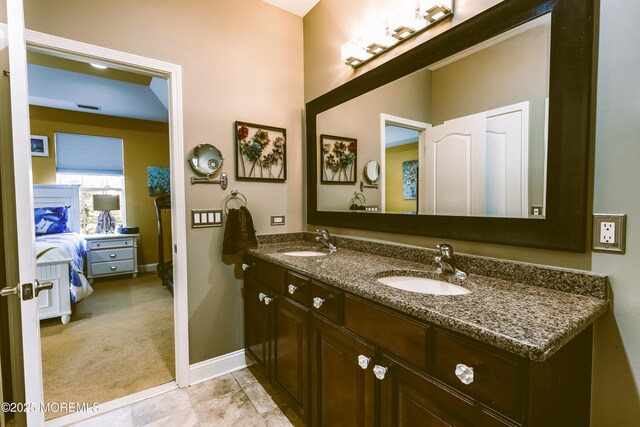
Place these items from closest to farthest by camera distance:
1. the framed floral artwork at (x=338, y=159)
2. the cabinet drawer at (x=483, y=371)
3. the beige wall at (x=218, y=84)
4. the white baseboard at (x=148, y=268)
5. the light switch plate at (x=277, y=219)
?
1. the cabinet drawer at (x=483, y=371)
2. the beige wall at (x=218, y=84)
3. the framed floral artwork at (x=338, y=159)
4. the light switch plate at (x=277, y=219)
5. the white baseboard at (x=148, y=268)

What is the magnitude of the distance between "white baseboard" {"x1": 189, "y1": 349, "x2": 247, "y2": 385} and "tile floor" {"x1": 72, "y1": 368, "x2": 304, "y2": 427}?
59 mm

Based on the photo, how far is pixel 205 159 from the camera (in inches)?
80.7

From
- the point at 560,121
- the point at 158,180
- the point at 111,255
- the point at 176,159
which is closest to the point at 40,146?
the point at 158,180

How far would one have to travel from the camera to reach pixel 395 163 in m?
1.76

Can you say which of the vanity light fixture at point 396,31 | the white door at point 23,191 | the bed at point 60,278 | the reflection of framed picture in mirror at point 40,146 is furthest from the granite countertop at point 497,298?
the reflection of framed picture in mirror at point 40,146

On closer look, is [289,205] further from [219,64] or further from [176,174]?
[219,64]

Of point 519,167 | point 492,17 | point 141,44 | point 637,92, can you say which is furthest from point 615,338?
point 141,44

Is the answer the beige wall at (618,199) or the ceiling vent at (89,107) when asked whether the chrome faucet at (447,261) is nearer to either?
the beige wall at (618,199)

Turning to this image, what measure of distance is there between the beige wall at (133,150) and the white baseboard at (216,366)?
372 centimetres

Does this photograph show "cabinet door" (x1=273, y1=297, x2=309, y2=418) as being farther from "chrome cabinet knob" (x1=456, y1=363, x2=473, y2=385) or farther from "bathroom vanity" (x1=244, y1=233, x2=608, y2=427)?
"chrome cabinet knob" (x1=456, y1=363, x2=473, y2=385)

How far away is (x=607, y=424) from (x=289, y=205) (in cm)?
213

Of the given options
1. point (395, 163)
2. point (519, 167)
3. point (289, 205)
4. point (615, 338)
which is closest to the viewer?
point (615, 338)

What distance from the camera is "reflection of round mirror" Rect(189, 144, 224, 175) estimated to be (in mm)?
2014

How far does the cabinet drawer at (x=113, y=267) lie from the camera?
4.39 metres
